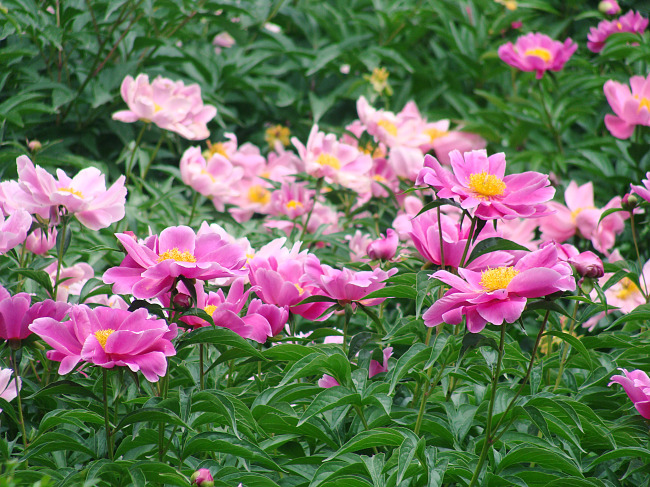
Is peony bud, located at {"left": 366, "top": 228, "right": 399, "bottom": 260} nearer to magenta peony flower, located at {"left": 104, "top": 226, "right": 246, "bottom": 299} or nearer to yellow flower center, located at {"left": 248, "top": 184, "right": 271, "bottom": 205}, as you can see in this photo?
magenta peony flower, located at {"left": 104, "top": 226, "right": 246, "bottom": 299}

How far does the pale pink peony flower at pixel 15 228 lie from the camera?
1.12 metres

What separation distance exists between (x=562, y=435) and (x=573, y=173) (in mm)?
1708

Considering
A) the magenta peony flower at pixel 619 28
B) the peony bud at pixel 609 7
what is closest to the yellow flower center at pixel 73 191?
the magenta peony flower at pixel 619 28

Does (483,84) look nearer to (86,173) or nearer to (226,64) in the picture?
(226,64)

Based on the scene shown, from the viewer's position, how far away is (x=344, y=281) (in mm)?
1162

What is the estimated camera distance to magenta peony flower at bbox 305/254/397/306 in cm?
115

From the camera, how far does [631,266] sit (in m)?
1.53

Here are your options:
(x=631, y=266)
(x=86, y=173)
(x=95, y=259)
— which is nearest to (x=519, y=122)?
(x=631, y=266)

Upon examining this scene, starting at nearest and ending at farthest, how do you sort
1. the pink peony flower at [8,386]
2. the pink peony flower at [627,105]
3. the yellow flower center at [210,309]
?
1. the pink peony flower at [8,386]
2. the yellow flower center at [210,309]
3. the pink peony flower at [627,105]

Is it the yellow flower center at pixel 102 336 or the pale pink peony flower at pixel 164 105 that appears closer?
the yellow flower center at pixel 102 336

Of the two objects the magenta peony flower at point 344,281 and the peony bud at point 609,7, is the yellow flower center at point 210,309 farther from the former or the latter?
the peony bud at point 609,7

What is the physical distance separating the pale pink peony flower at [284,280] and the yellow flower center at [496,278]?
0.34 metres

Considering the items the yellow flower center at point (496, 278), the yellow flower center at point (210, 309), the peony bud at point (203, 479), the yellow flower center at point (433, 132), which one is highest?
the yellow flower center at point (496, 278)

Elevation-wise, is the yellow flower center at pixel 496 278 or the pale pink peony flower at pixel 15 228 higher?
the yellow flower center at pixel 496 278
